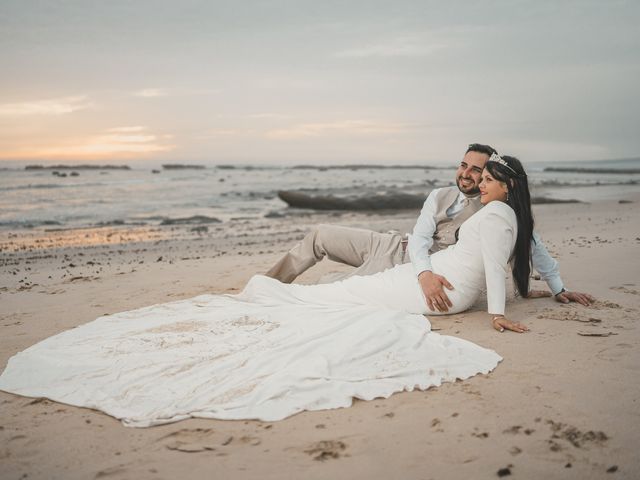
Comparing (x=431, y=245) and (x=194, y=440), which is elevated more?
(x=431, y=245)

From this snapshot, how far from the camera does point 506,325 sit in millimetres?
4031

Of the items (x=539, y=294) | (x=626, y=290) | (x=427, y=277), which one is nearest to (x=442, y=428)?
(x=427, y=277)

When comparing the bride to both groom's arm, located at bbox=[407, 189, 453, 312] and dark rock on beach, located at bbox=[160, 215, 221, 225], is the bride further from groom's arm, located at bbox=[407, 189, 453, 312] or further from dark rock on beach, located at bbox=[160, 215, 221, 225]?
dark rock on beach, located at bbox=[160, 215, 221, 225]

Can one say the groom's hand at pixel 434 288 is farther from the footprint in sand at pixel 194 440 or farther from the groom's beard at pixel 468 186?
the footprint in sand at pixel 194 440

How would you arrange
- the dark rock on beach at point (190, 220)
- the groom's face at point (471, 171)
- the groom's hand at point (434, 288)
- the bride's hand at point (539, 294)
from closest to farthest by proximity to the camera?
the groom's hand at point (434, 288) < the groom's face at point (471, 171) < the bride's hand at point (539, 294) < the dark rock on beach at point (190, 220)

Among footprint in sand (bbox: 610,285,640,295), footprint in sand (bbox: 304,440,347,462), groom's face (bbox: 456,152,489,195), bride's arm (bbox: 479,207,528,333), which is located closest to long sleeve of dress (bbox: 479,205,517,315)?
bride's arm (bbox: 479,207,528,333)

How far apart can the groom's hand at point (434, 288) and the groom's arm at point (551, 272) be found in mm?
909

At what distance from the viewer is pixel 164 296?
5.95 meters

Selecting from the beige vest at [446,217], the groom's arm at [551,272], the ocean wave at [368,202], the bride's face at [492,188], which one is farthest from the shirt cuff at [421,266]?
the ocean wave at [368,202]

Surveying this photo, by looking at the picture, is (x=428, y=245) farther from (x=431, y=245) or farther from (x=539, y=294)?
(x=539, y=294)

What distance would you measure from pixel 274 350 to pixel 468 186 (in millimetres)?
2372

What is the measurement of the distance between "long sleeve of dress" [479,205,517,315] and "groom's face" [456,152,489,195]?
70cm

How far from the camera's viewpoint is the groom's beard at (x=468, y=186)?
469cm

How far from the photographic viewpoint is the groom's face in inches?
182
